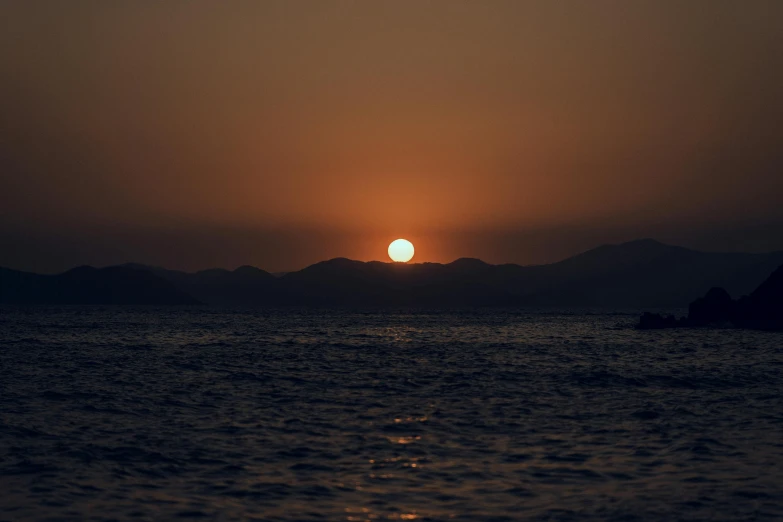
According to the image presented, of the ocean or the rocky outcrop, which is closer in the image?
the ocean

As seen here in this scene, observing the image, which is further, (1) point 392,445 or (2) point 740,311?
(2) point 740,311

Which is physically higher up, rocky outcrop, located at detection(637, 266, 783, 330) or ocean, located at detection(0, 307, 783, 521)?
rocky outcrop, located at detection(637, 266, 783, 330)

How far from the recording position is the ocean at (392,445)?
16.9 meters

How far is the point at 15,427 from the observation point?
1049 inches

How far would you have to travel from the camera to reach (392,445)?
76.6ft

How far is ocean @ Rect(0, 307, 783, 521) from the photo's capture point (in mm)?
16906

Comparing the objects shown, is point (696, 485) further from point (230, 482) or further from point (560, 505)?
point (230, 482)

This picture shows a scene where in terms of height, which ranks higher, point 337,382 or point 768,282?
point 768,282

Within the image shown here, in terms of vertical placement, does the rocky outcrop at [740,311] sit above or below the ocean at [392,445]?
above

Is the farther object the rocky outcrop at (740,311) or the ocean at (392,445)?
the rocky outcrop at (740,311)

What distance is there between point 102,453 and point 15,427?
6.38m

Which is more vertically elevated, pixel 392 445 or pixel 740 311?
pixel 740 311

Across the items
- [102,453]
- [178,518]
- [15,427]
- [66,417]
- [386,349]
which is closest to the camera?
[178,518]

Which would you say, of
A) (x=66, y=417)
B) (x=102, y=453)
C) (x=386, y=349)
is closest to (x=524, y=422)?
(x=102, y=453)
